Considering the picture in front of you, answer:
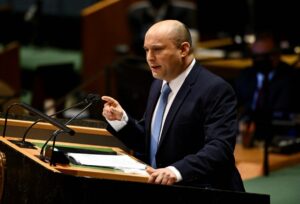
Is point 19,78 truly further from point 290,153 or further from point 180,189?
Result: point 180,189

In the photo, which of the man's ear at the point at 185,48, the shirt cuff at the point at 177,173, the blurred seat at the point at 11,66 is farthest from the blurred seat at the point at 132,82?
the shirt cuff at the point at 177,173

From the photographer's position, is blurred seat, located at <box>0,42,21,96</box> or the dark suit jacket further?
blurred seat, located at <box>0,42,21,96</box>

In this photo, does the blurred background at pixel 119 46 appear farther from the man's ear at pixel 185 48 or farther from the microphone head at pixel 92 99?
the man's ear at pixel 185 48

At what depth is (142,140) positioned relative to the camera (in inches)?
166

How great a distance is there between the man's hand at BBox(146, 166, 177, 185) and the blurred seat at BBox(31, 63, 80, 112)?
4.39 metres

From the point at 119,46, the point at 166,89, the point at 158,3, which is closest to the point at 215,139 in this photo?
the point at 166,89

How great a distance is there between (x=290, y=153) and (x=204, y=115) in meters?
3.08

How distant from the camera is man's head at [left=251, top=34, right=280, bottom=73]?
675 cm

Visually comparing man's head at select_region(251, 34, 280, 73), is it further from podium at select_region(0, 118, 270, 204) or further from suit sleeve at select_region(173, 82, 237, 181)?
podium at select_region(0, 118, 270, 204)

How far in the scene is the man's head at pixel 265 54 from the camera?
6747mm

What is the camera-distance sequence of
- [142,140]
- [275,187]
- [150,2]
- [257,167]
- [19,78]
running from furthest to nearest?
1. [19,78]
2. [150,2]
3. [257,167]
4. [275,187]
5. [142,140]

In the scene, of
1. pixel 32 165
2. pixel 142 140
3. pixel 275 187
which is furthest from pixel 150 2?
pixel 32 165

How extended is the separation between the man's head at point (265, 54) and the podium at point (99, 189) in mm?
3320

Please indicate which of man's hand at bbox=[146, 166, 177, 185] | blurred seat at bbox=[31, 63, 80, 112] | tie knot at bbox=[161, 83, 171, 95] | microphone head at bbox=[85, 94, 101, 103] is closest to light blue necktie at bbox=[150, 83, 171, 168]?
tie knot at bbox=[161, 83, 171, 95]
